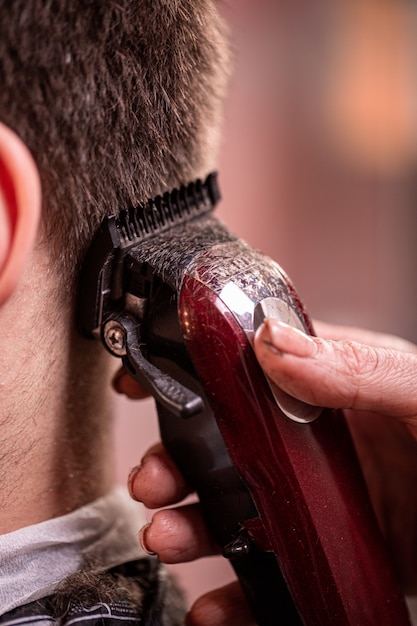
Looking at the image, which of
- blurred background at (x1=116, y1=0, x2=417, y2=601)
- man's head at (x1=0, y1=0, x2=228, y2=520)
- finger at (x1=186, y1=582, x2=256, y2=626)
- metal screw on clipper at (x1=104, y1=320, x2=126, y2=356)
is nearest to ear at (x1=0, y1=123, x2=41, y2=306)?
man's head at (x1=0, y1=0, x2=228, y2=520)

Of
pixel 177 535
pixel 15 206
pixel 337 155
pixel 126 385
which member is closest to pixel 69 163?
pixel 15 206

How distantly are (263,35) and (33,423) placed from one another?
1440 millimetres

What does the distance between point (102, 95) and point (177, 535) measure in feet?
1.43

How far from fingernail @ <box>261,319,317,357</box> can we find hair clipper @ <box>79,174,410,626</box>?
3 cm

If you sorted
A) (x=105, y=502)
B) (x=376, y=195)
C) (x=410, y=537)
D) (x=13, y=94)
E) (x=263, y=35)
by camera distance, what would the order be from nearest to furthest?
(x=13, y=94) < (x=105, y=502) < (x=410, y=537) < (x=263, y=35) < (x=376, y=195)

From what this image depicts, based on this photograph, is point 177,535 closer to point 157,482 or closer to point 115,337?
point 157,482

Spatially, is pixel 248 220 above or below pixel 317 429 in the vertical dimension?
above

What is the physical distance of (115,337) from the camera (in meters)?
0.61

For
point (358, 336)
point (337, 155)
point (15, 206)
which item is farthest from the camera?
point (337, 155)

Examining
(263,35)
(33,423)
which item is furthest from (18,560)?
(263,35)

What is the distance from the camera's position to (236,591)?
796 millimetres

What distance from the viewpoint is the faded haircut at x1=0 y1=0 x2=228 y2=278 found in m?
0.51

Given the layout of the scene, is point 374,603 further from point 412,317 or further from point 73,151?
point 412,317

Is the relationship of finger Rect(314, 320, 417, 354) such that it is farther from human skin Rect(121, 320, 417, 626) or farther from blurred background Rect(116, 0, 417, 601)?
blurred background Rect(116, 0, 417, 601)
